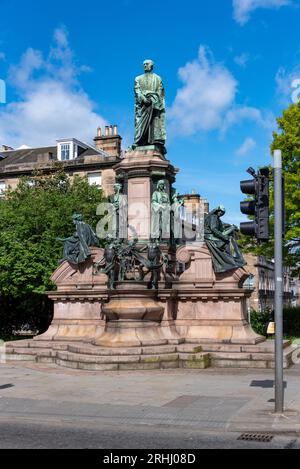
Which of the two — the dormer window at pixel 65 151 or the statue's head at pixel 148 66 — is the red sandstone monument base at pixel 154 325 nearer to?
the statue's head at pixel 148 66

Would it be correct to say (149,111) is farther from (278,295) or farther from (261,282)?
(261,282)

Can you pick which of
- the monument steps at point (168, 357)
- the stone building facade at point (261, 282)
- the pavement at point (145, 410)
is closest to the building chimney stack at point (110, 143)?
the stone building facade at point (261, 282)

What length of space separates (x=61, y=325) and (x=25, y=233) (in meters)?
13.3

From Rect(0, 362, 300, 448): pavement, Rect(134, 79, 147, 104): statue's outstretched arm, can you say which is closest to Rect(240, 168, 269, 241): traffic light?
Rect(0, 362, 300, 448): pavement

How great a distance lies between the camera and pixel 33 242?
34031 millimetres

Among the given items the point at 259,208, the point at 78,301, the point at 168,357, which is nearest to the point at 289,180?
the point at 78,301

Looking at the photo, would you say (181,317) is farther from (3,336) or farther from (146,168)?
(3,336)

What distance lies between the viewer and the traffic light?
34.6 feet

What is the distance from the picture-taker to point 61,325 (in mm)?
21281

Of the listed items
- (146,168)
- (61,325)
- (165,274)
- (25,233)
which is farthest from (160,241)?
(25,233)

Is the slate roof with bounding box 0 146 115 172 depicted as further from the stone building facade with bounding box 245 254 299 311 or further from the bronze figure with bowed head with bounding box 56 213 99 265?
the bronze figure with bowed head with bounding box 56 213 99 265

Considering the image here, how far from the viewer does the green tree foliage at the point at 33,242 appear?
31.4 m

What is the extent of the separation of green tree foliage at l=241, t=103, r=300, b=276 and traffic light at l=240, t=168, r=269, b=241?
68.0 feet

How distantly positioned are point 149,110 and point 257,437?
1512cm
